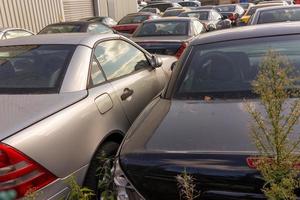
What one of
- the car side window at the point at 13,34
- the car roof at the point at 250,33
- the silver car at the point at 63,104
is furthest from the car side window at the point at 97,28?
the car roof at the point at 250,33

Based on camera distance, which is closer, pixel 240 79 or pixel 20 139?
pixel 20 139

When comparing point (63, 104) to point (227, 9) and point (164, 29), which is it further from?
point (227, 9)

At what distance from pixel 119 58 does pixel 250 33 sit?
4.88 feet

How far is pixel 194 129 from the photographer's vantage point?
252 centimetres

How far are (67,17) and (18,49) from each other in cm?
1722

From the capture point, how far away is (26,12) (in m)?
16.7

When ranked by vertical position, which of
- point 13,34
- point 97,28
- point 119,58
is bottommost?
point 97,28

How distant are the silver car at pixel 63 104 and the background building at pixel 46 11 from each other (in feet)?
40.8

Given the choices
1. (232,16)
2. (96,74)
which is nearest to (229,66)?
(96,74)

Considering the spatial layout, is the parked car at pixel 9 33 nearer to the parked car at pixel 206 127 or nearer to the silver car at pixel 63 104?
the silver car at pixel 63 104

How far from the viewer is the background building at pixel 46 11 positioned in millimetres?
15688

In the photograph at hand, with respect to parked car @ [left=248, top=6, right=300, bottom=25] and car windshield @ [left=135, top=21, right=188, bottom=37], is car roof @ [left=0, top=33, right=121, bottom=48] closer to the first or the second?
car windshield @ [left=135, top=21, right=188, bottom=37]

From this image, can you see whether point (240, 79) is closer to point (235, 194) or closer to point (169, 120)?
point (169, 120)

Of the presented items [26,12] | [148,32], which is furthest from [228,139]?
[26,12]
